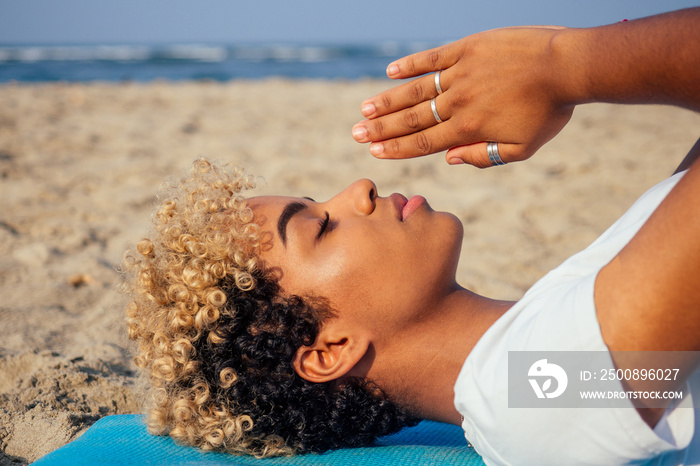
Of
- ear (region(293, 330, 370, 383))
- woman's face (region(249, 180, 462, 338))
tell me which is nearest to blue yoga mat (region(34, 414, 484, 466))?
ear (region(293, 330, 370, 383))

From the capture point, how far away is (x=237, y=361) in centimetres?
183

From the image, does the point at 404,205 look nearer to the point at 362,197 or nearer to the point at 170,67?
the point at 362,197

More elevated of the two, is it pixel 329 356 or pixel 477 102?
pixel 477 102

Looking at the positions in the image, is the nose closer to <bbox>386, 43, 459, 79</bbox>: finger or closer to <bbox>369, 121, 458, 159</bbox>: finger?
<bbox>369, 121, 458, 159</bbox>: finger

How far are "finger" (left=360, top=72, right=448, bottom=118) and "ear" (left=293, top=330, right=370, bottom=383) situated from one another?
76 cm

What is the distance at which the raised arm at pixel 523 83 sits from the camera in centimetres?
134

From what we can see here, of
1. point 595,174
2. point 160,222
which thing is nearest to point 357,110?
point 595,174

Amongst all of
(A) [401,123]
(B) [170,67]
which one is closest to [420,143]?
(A) [401,123]

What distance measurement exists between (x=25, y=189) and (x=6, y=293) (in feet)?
6.89

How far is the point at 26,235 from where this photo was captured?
4.24 metres

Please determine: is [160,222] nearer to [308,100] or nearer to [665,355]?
[665,355]

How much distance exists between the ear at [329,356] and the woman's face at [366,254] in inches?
3.1
